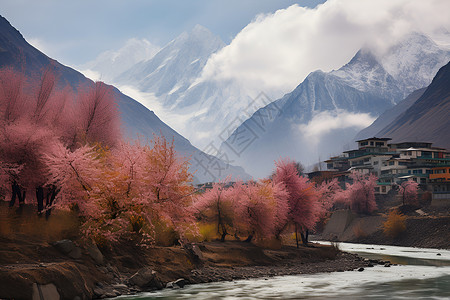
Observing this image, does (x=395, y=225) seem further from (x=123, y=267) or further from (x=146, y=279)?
(x=146, y=279)

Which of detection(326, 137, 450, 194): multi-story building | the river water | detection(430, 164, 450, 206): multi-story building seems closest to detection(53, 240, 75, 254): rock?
the river water

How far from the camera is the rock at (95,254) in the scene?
33.7 metres

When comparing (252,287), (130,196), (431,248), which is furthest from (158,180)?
(431,248)

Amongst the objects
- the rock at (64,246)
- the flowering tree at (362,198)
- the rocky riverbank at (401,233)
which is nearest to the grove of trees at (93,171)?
the rock at (64,246)

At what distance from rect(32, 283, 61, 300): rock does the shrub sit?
89479 mm

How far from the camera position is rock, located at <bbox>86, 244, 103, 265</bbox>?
3372 centimetres

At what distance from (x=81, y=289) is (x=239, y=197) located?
1256 inches

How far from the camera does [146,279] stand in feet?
112

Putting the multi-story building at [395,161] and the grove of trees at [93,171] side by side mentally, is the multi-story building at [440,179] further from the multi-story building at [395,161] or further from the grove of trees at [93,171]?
the grove of trees at [93,171]

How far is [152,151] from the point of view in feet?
138

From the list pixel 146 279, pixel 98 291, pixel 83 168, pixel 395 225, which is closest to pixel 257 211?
pixel 146 279

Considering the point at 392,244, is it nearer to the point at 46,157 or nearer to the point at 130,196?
the point at 130,196

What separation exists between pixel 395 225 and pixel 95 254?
83.2 metres

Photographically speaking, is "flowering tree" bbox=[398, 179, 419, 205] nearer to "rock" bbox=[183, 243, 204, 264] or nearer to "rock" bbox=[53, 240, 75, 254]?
"rock" bbox=[183, 243, 204, 264]
